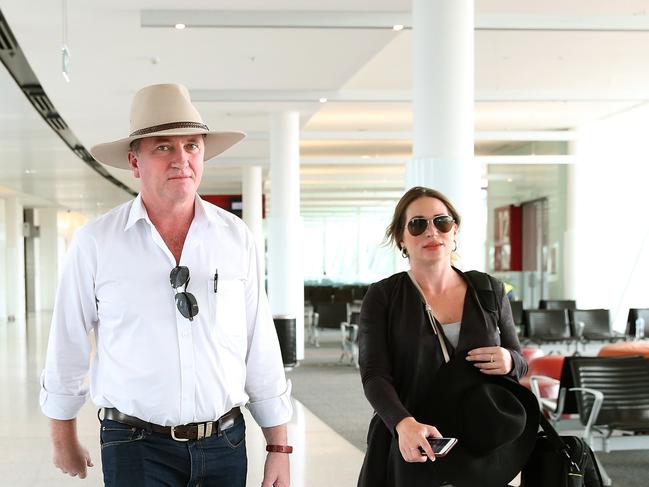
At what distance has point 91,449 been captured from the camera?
25.3 feet

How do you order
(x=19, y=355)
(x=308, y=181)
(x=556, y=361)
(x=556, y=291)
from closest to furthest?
(x=556, y=361) → (x=19, y=355) → (x=556, y=291) → (x=308, y=181)

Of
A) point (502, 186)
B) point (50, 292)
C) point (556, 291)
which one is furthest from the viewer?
point (50, 292)

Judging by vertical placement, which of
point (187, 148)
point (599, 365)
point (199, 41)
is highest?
point (199, 41)

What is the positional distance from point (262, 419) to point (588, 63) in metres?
13.2

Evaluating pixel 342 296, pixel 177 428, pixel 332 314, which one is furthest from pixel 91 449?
pixel 342 296

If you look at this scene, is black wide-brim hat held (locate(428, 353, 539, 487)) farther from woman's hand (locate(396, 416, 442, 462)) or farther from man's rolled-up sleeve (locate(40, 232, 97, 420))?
man's rolled-up sleeve (locate(40, 232, 97, 420))

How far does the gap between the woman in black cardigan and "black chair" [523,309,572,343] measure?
→ 37.3 feet

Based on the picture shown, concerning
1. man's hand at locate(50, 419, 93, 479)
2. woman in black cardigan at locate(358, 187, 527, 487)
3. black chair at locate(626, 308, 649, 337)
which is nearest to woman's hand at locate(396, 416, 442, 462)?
woman in black cardigan at locate(358, 187, 527, 487)

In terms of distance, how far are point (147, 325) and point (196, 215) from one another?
1.13 ft

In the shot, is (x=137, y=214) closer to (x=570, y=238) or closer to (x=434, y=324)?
(x=434, y=324)

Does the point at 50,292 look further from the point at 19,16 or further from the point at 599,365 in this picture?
the point at 599,365

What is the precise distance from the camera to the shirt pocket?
2566 millimetres

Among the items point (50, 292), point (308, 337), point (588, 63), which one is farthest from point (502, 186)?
point (50, 292)

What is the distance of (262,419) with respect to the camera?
2738mm
